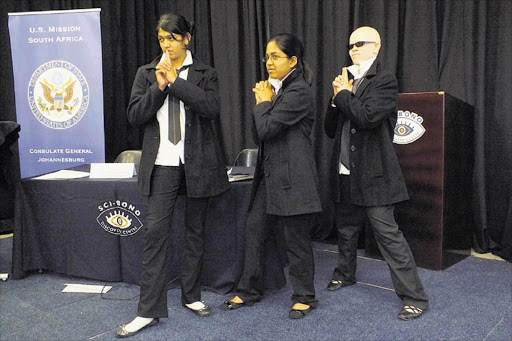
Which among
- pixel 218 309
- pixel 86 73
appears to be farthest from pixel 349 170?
pixel 86 73

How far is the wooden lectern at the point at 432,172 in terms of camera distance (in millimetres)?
3291

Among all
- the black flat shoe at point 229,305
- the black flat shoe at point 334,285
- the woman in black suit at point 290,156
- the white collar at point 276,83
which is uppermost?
the white collar at point 276,83

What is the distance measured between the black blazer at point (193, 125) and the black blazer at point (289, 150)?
0.25m

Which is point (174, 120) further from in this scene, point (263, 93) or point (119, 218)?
point (119, 218)

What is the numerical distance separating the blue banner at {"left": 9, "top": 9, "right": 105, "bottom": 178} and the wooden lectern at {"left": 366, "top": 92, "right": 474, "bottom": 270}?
2.85 meters

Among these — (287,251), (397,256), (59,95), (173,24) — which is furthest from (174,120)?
(59,95)

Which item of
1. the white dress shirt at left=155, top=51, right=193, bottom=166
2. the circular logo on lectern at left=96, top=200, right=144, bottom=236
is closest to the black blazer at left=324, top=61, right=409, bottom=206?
the white dress shirt at left=155, top=51, right=193, bottom=166

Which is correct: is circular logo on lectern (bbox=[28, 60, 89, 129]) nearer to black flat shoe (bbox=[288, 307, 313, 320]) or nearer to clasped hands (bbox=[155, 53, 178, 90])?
clasped hands (bbox=[155, 53, 178, 90])

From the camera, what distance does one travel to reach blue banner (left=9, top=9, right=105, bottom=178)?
457 centimetres

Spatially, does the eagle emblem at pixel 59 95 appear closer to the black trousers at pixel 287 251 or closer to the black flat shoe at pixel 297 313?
the black trousers at pixel 287 251

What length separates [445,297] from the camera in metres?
2.79

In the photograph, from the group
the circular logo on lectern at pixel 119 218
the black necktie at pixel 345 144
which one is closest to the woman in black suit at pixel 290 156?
the black necktie at pixel 345 144

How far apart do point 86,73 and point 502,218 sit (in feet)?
12.9

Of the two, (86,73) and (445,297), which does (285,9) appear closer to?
(86,73)
